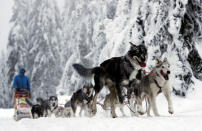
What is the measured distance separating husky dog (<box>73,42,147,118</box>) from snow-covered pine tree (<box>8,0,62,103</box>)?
2883 cm

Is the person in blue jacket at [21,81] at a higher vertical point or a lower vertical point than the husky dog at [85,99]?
higher

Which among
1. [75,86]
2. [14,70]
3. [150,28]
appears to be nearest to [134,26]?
[150,28]

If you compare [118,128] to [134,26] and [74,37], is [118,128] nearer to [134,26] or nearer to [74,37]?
[134,26]

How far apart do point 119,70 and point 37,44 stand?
105ft

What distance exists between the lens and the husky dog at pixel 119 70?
637 centimetres

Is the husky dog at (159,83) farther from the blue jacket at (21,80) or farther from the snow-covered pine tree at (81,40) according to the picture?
the snow-covered pine tree at (81,40)

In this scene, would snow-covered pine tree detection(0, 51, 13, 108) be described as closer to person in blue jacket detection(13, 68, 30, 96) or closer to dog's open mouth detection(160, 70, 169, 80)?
person in blue jacket detection(13, 68, 30, 96)

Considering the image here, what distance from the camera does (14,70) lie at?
3612 centimetres

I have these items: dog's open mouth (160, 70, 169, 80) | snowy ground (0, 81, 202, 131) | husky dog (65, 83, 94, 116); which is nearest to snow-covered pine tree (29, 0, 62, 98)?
husky dog (65, 83, 94, 116)

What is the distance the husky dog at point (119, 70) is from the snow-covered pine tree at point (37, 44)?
28831mm

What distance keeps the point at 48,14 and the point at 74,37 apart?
6822 mm

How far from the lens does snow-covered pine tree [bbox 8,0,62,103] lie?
36375mm

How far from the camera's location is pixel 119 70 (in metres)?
6.75

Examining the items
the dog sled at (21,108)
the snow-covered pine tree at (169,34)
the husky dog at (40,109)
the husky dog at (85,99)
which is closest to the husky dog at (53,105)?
the husky dog at (40,109)
